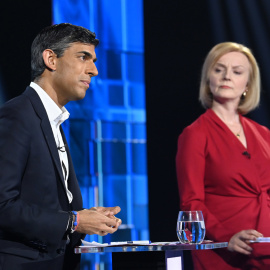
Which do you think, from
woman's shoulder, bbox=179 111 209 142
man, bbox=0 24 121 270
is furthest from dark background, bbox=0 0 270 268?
man, bbox=0 24 121 270

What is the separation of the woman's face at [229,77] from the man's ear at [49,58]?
1062mm

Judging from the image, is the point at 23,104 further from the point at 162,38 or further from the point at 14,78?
the point at 162,38

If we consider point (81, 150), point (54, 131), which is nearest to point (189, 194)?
point (54, 131)

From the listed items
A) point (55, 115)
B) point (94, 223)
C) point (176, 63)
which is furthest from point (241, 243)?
point (176, 63)

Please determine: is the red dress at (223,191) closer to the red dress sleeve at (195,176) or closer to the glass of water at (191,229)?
the red dress sleeve at (195,176)

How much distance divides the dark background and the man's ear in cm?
188

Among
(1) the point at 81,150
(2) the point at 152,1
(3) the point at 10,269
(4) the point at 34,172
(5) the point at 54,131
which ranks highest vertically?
(2) the point at 152,1

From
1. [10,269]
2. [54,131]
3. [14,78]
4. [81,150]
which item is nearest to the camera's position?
[10,269]

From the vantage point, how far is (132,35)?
163 inches

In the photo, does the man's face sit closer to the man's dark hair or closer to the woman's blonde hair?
the man's dark hair

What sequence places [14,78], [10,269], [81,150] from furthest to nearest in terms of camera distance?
[81,150], [14,78], [10,269]

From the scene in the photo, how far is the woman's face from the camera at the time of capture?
3.07m

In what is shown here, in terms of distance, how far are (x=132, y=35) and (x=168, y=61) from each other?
0.31 meters

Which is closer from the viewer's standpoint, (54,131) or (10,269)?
(10,269)
